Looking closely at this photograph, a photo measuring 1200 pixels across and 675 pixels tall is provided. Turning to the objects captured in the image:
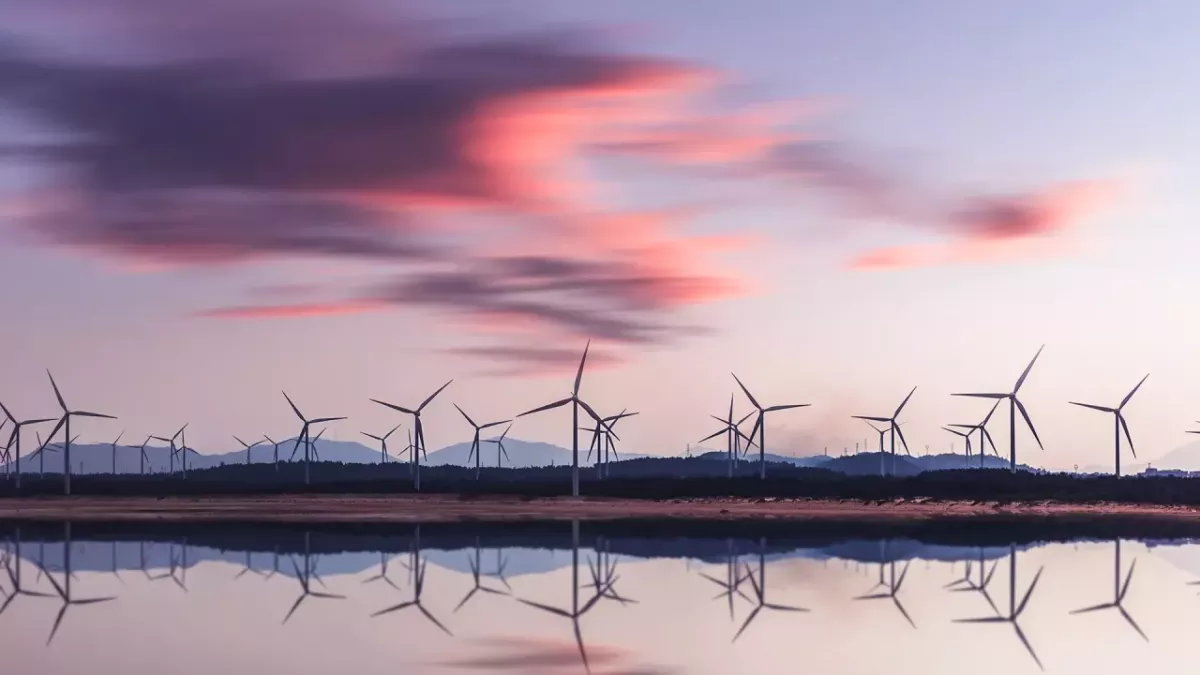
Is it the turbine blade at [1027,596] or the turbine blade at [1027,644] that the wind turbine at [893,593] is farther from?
the turbine blade at [1027,596]

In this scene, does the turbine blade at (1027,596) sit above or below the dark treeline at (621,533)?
above

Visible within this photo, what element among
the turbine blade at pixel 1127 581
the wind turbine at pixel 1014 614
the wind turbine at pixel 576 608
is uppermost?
the wind turbine at pixel 576 608

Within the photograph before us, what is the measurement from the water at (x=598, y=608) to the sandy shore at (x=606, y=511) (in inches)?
1169

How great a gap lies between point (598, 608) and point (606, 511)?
67781 mm

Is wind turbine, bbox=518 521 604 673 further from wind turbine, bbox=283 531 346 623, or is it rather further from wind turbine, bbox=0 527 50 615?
wind turbine, bbox=0 527 50 615

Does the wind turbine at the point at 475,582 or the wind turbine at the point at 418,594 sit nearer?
the wind turbine at the point at 418,594

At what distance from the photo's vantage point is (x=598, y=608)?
129ft

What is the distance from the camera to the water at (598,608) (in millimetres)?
30688

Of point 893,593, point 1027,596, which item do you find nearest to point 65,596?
point 893,593

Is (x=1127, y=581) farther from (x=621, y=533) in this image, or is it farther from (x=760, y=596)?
(x=621, y=533)

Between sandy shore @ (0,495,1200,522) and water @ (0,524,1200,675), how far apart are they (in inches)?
1169

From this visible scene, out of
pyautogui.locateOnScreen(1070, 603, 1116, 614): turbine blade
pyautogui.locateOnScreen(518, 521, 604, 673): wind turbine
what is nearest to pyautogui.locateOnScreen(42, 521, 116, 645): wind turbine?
pyautogui.locateOnScreen(518, 521, 604, 673): wind turbine

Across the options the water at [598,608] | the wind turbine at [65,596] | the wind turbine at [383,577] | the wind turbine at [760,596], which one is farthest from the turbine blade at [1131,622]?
the wind turbine at [65,596]

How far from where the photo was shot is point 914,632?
35.1 metres
